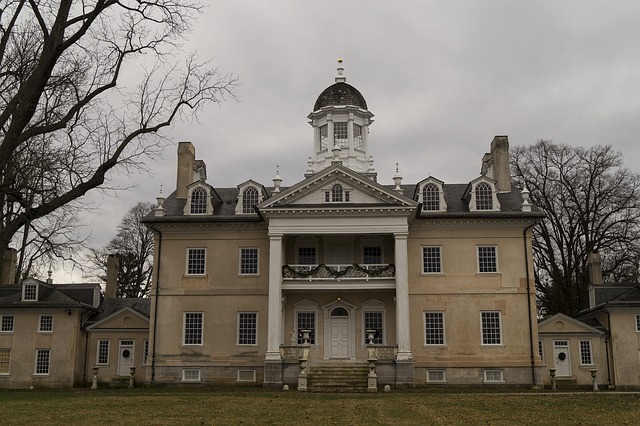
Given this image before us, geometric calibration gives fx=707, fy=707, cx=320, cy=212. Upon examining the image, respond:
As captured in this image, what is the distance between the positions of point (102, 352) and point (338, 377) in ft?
48.5

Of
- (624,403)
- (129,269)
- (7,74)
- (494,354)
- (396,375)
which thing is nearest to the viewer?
(7,74)

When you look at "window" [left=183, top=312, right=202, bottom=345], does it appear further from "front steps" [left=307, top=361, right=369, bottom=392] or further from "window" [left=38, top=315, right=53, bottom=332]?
"window" [left=38, top=315, right=53, bottom=332]

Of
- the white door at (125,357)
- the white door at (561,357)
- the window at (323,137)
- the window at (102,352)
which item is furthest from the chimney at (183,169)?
the white door at (561,357)

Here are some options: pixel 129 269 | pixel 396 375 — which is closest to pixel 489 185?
pixel 396 375

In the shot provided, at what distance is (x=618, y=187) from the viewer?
42.2 metres

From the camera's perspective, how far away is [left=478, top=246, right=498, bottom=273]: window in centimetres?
3362

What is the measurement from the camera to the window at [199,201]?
35500mm

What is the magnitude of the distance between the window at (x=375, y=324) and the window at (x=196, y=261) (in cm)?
837

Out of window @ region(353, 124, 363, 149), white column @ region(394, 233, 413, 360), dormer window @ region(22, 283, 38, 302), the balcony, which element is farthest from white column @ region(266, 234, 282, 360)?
dormer window @ region(22, 283, 38, 302)

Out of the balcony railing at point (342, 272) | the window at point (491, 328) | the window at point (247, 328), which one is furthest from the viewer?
the window at point (247, 328)

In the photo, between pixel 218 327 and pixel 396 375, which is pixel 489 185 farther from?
pixel 218 327

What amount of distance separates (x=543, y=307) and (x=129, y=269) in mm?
29918

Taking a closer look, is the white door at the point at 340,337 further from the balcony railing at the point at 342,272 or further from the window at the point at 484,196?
the window at the point at 484,196

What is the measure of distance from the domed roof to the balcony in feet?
32.7
